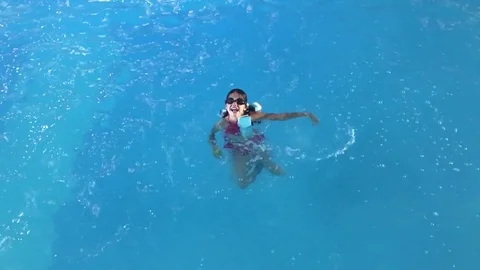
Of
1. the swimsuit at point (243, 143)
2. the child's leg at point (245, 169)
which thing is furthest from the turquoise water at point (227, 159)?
the swimsuit at point (243, 143)

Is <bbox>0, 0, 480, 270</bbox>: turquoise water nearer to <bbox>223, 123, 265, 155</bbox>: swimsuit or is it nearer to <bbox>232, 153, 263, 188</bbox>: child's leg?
<bbox>232, 153, 263, 188</bbox>: child's leg

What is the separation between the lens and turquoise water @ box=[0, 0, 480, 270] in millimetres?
5719

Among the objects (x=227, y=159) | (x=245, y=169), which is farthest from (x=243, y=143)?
(x=227, y=159)

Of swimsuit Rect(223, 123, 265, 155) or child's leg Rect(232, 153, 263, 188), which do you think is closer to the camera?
swimsuit Rect(223, 123, 265, 155)

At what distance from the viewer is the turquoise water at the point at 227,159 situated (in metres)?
5.72

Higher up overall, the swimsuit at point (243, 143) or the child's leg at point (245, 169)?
the swimsuit at point (243, 143)

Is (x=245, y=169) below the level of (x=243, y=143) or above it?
below

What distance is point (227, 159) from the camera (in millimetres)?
6211

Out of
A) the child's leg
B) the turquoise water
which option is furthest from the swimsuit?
the turquoise water

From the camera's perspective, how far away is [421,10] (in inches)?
313

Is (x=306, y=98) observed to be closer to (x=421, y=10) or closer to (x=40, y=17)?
(x=421, y=10)

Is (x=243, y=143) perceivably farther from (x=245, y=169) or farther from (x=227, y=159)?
(x=227, y=159)

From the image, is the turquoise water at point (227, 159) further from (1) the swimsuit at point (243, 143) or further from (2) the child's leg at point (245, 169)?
(1) the swimsuit at point (243, 143)

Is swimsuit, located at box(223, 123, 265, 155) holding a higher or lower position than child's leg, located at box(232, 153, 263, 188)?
higher
